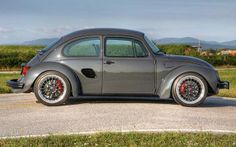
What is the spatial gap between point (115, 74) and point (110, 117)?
4.69 ft

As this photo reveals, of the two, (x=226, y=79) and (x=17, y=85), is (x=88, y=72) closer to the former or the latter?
(x=17, y=85)

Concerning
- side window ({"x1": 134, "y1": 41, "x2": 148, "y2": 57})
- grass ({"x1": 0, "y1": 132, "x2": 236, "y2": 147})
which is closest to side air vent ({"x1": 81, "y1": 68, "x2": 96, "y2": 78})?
side window ({"x1": 134, "y1": 41, "x2": 148, "y2": 57})

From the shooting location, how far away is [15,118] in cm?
795

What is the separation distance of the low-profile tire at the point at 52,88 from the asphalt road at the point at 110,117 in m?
0.17

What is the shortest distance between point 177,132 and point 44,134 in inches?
78.8

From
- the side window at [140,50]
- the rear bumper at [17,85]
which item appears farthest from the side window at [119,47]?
the rear bumper at [17,85]

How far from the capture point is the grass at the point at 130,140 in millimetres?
6082

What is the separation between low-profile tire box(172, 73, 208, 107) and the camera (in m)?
9.08

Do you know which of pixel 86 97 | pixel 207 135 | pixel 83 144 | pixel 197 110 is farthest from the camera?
pixel 86 97

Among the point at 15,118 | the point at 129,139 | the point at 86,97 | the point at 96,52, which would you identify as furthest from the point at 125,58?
the point at 129,139

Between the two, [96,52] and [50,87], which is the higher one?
[96,52]

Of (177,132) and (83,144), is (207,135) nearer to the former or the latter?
(177,132)

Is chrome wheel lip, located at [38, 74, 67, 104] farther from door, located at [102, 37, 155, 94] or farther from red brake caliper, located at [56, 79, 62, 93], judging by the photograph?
door, located at [102, 37, 155, 94]

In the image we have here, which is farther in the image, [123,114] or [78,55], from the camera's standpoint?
[78,55]
